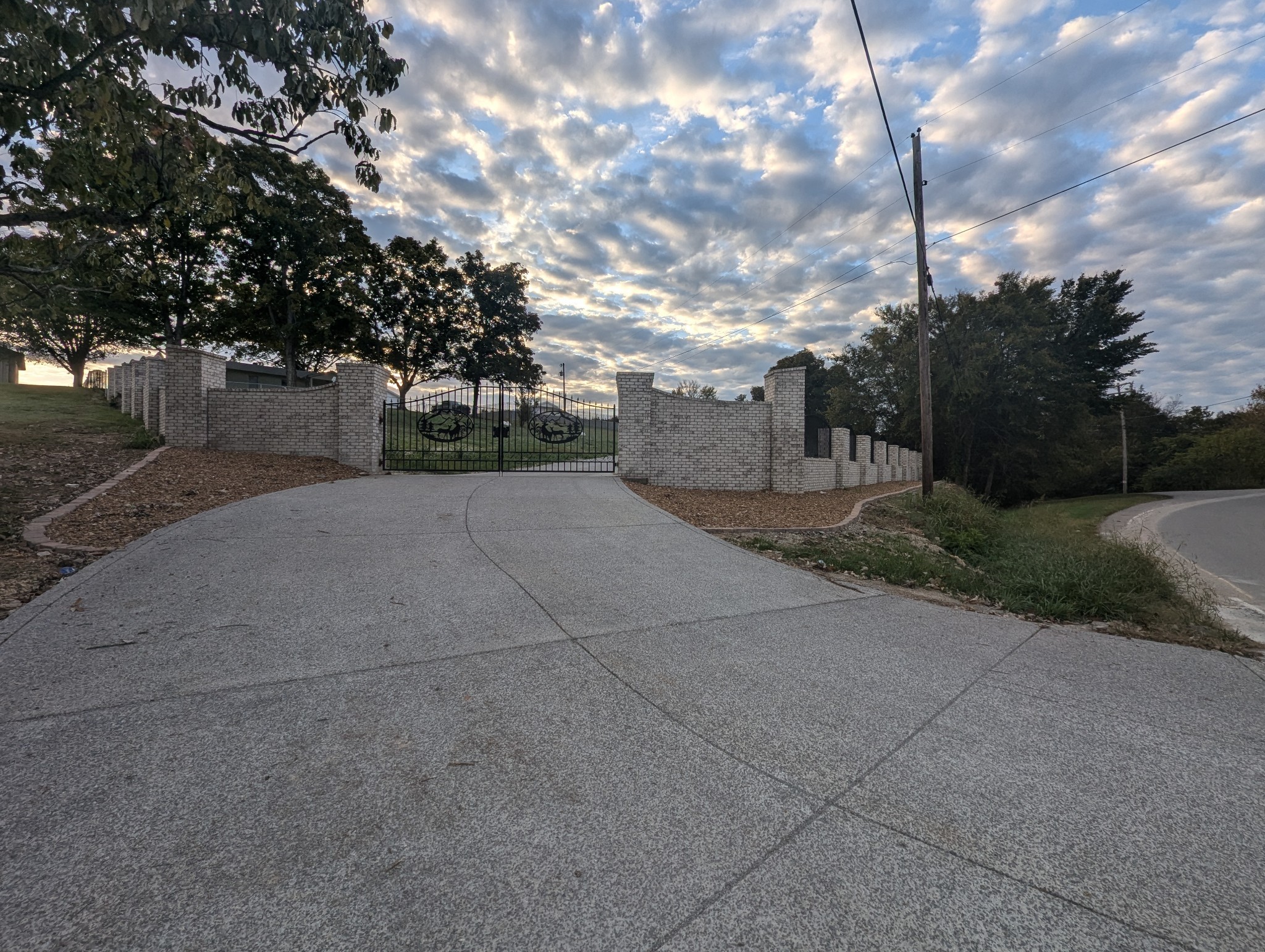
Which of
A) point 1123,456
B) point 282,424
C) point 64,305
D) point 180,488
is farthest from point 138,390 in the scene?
point 1123,456

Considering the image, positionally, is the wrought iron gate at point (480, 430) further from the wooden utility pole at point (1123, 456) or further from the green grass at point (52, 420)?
the wooden utility pole at point (1123, 456)

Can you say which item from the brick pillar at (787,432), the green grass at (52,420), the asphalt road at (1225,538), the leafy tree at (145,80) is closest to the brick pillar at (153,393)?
the green grass at (52,420)

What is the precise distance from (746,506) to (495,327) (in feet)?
81.5

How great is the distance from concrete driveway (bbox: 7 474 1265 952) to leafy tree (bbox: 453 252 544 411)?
27.6m

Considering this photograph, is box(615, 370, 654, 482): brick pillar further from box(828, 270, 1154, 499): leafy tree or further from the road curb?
box(828, 270, 1154, 499): leafy tree

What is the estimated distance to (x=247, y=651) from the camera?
306cm

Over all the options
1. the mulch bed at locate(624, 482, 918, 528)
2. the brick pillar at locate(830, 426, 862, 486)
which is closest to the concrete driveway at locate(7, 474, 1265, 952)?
the mulch bed at locate(624, 482, 918, 528)

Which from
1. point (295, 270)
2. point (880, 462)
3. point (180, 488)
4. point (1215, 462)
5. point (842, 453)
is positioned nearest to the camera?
point (180, 488)

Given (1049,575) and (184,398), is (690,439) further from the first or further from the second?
(184,398)

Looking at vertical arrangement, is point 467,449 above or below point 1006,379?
below

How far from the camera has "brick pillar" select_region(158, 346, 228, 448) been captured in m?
11.2

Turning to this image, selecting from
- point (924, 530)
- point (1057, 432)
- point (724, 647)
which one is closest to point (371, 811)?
point (724, 647)

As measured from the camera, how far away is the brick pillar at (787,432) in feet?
41.0

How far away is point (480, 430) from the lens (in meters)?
13.0
